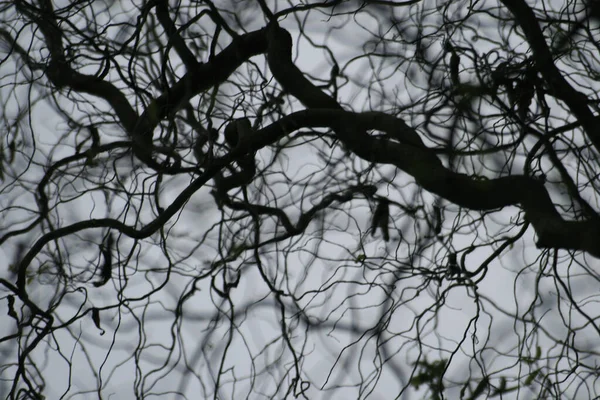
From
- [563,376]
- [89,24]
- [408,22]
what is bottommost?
[563,376]

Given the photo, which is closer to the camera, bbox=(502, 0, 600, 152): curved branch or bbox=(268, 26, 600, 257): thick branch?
bbox=(268, 26, 600, 257): thick branch

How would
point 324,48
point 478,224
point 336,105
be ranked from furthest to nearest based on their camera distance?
point 324,48
point 478,224
point 336,105

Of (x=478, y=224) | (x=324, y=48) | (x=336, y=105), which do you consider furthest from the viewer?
(x=324, y=48)

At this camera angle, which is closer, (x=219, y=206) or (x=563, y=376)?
(x=563, y=376)

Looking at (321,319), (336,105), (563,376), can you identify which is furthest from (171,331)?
(563,376)

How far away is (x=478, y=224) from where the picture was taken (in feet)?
5.94

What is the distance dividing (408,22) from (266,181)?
57cm

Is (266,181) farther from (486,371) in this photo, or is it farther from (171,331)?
(486,371)

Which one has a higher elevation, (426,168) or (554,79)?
(554,79)

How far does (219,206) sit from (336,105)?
0.43 metres

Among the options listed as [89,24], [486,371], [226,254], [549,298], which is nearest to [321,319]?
[226,254]

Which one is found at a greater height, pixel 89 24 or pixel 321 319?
pixel 89 24

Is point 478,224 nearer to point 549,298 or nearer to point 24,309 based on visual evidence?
point 549,298

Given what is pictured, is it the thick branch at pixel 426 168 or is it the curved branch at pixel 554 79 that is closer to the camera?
the thick branch at pixel 426 168
